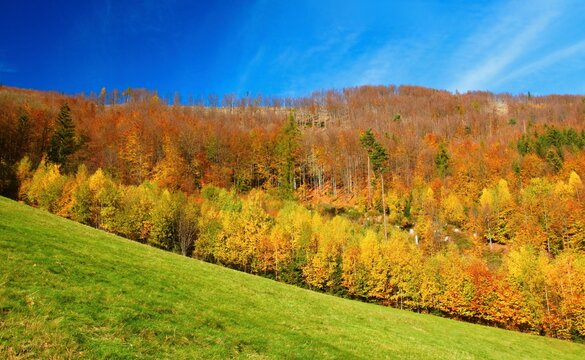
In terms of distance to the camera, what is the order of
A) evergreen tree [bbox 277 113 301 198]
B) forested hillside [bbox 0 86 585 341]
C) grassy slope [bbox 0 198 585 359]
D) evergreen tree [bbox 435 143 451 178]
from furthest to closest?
evergreen tree [bbox 435 143 451 178], evergreen tree [bbox 277 113 301 198], forested hillside [bbox 0 86 585 341], grassy slope [bbox 0 198 585 359]

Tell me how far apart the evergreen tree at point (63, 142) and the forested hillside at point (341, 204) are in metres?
0.48

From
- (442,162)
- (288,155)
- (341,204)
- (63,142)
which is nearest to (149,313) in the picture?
(341,204)

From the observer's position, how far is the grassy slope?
40.1 feet

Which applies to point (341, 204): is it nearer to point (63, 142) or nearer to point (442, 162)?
point (442, 162)

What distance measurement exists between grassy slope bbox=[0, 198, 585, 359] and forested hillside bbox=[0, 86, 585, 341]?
36.8m

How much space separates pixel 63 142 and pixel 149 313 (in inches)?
4752

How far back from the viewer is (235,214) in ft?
274

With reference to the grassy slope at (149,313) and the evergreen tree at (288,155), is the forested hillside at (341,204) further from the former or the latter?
the grassy slope at (149,313)

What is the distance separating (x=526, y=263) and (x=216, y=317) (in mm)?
64390

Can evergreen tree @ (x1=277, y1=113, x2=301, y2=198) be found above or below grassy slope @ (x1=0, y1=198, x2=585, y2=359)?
above

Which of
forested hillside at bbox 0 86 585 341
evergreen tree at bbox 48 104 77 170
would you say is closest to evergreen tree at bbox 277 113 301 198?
forested hillside at bbox 0 86 585 341

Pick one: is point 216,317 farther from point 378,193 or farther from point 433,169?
point 433,169

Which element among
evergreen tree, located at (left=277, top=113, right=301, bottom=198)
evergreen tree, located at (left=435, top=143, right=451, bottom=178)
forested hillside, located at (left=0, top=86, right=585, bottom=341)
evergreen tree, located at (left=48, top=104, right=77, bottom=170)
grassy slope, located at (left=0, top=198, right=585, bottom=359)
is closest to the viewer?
grassy slope, located at (left=0, top=198, right=585, bottom=359)

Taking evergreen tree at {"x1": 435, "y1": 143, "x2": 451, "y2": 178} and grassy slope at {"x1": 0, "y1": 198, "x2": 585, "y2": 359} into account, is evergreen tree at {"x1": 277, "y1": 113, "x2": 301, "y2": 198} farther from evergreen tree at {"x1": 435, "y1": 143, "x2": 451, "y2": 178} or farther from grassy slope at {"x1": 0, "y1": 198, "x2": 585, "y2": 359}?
grassy slope at {"x1": 0, "y1": 198, "x2": 585, "y2": 359}
